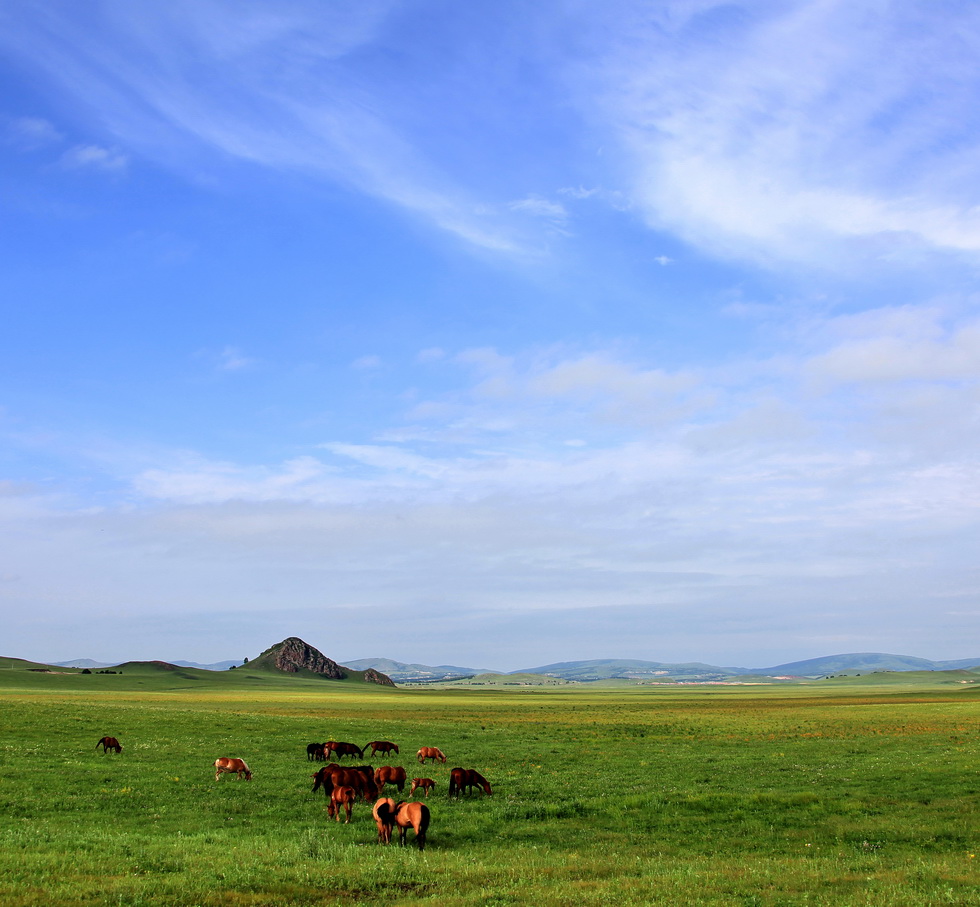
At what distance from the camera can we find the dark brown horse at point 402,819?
58.2ft

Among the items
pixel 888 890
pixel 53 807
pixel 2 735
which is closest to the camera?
pixel 888 890

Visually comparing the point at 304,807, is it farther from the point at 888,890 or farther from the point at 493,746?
the point at 493,746

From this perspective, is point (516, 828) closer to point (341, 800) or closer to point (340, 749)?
point (341, 800)

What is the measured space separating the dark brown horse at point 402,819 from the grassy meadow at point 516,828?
2.30 ft

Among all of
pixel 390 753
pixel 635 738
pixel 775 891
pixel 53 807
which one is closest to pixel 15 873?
pixel 53 807

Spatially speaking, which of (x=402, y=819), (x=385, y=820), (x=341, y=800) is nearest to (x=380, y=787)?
(x=341, y=800)

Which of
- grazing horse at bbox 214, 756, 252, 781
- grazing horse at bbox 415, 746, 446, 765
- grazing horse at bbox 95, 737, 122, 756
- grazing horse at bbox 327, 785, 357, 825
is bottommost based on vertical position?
grazing horse at bbox 415, 746, 446, 765

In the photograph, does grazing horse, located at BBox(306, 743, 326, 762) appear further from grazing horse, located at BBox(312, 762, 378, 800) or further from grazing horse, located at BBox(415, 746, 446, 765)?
grazing horse, located at BBox(312, 762, 378, 800)

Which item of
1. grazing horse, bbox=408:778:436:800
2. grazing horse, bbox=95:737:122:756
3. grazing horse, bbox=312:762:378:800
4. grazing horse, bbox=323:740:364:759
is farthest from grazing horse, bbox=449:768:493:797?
grazing horse, bbox=95:737:122:756

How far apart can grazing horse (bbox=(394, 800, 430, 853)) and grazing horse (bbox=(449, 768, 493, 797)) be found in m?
6.94

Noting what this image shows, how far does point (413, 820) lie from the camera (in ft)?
58.7

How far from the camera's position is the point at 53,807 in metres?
21.7

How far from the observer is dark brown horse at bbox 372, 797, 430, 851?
17.7 meters

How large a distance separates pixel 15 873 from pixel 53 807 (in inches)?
369
